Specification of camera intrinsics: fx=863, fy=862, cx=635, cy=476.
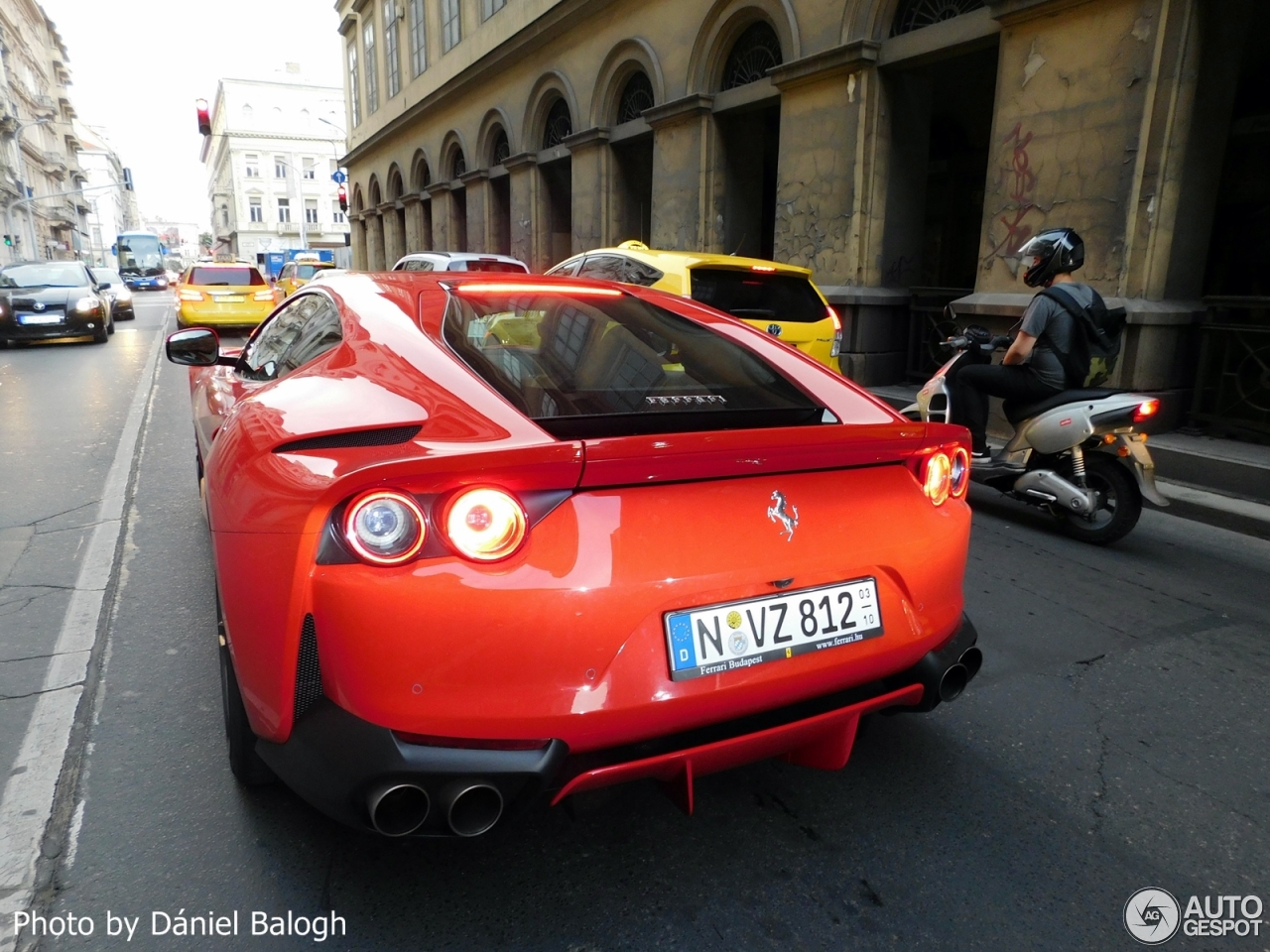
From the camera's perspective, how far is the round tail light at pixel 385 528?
1688 millimetres

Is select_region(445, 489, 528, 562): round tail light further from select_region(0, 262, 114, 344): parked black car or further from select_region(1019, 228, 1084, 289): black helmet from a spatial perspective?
select_region(0, 262, 114, 344): parked black car

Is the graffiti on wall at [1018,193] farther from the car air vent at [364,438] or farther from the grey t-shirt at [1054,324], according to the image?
the car air vent at [364,438]

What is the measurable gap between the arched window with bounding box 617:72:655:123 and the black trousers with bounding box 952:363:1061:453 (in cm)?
1130

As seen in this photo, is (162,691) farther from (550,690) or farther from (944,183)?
(944,183)

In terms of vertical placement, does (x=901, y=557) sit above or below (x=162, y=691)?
above

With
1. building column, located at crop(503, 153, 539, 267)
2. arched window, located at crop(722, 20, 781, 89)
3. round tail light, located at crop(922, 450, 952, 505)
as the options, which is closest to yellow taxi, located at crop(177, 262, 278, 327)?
building column, located at crop(503, 153, 539, 267)

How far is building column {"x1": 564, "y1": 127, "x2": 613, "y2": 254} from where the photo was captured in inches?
648

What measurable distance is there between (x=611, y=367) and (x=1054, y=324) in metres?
3.68

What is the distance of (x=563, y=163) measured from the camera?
1897cm

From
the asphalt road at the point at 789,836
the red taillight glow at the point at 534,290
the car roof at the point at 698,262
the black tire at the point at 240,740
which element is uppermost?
the car roof at the point at 698,262

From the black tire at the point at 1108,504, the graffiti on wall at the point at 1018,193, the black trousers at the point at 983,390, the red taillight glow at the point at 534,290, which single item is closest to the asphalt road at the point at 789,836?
the black tire at the point at 1108,504

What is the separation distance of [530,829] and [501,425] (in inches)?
43.7

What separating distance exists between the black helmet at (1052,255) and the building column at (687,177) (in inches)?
341

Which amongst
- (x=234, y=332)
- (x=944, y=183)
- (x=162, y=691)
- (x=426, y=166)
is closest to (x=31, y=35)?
(x=426, y=166)
